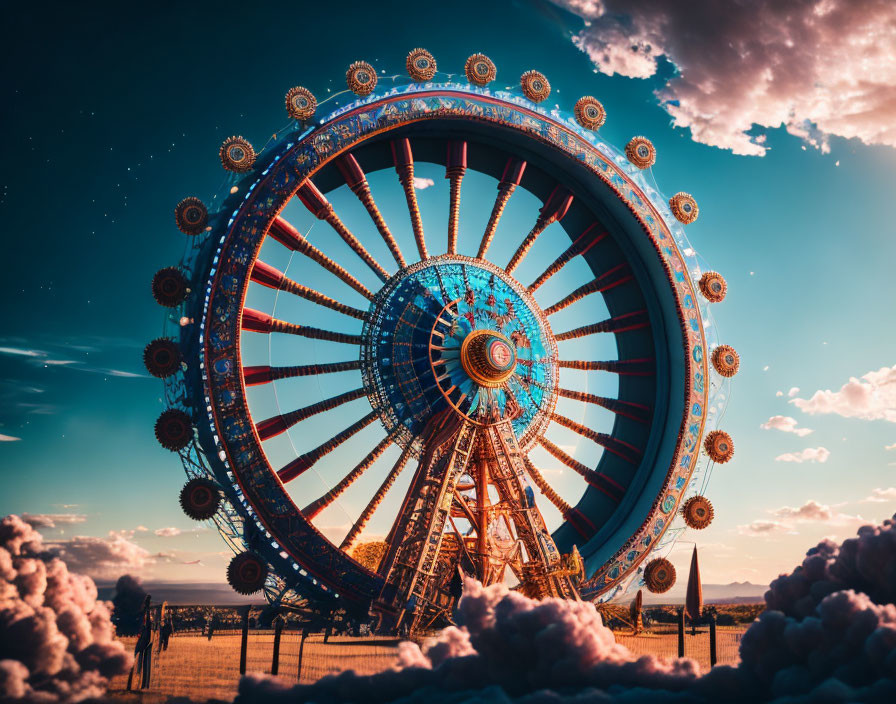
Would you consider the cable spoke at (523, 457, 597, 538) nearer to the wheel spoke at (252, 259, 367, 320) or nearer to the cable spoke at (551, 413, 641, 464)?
the cable spoke at (551, 413, 641, 464)

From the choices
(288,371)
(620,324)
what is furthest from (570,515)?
(288,371)

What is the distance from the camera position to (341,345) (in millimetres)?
18125

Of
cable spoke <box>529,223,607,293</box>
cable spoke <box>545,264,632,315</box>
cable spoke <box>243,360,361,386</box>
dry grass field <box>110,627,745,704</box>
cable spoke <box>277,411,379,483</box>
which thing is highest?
cable spoke <box>529,223,607,293</box>

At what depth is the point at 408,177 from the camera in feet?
62.5

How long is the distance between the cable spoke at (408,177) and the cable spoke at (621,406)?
242 inches

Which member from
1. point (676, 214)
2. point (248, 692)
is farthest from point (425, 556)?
point (676, 214)

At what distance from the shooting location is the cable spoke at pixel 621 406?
2127 centimetres

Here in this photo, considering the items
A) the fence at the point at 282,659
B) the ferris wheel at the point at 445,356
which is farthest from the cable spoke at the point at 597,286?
the fence at the point at 282,659

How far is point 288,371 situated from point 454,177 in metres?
6.77

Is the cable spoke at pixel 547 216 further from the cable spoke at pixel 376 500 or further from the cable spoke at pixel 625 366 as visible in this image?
the cable spoke at pixel 376 500

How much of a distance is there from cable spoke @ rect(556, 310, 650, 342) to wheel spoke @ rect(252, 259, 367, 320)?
7.08m

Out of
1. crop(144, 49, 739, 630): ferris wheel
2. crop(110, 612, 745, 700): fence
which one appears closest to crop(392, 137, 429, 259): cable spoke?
crop(144, 49, 739, 630): ferris wheel

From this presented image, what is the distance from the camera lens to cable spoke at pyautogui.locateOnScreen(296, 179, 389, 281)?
1758 cm

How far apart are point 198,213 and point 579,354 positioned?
1145cm
